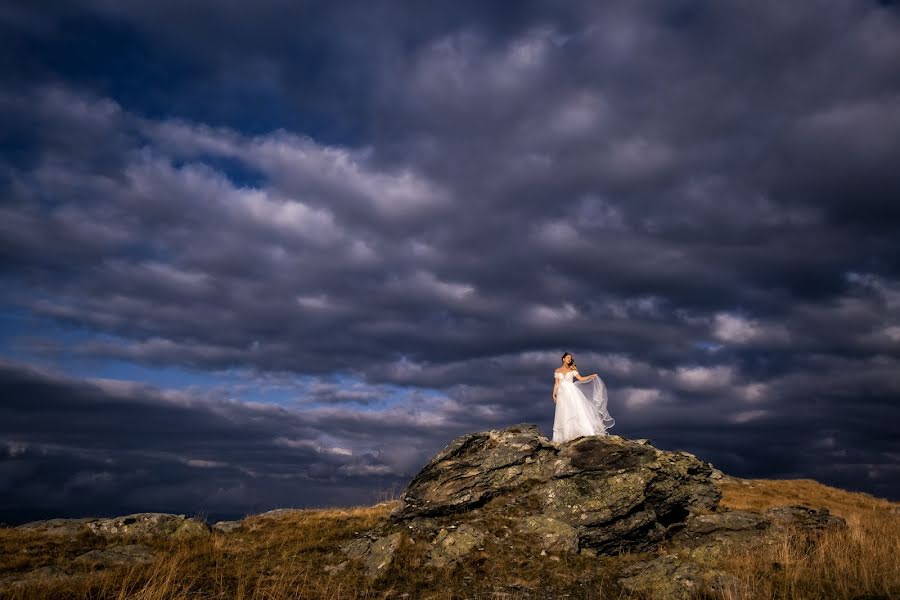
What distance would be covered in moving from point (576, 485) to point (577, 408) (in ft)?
18.1

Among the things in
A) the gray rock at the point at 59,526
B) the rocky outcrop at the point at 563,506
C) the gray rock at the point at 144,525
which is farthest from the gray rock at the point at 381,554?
the gray rock at the point at 59,526

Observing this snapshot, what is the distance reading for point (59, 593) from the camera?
13.5 meters

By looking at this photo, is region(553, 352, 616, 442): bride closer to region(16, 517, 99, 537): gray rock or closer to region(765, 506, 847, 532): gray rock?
region(765, 506, 847, 532): gray rock

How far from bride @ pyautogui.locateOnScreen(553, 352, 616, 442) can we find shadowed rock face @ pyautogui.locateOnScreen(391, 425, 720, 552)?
70.2 inches

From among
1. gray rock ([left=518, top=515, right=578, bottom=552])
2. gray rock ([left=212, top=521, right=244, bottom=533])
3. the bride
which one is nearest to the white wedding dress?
the bride

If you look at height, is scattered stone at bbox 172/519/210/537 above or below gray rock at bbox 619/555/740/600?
below

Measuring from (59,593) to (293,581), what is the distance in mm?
5644

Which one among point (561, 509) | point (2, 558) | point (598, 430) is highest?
point (598, 430)

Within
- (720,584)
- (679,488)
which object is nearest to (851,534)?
(679,488)

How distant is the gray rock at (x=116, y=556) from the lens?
17.1 metres

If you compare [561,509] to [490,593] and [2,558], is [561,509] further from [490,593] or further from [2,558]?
[2,558]

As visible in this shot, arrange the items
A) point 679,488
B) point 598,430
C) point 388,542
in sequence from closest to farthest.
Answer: point 388,542 → point 679,488 → point 598,430

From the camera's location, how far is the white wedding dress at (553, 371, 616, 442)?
84.2 feet

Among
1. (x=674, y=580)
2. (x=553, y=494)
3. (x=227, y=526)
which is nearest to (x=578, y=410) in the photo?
(x=553, y=494)
